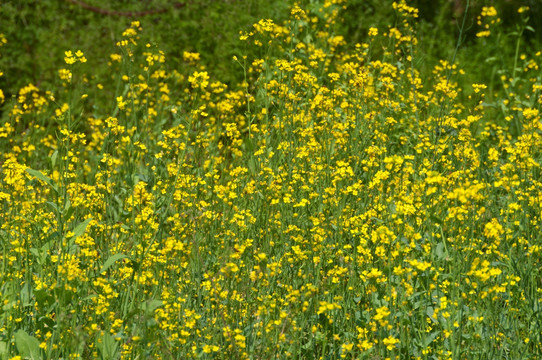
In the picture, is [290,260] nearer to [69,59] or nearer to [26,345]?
[26,345]

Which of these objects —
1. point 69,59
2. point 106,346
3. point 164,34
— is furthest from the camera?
point 164,34

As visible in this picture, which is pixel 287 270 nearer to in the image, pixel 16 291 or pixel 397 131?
pixel 16 291

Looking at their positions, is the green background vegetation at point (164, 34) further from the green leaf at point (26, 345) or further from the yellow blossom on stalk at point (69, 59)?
the green leaf at point (26, 345)

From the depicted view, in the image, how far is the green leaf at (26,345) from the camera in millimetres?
2691

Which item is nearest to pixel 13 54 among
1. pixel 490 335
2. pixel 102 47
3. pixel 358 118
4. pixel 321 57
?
pixel 102 47

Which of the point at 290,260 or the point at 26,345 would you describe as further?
the point at 290,260

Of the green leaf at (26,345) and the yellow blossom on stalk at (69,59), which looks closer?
the green leaf at (26,345)

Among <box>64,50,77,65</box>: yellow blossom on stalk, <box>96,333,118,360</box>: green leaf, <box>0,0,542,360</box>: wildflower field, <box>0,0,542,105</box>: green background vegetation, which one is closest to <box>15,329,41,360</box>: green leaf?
<box>0,0,542,360</box>: wildflower field

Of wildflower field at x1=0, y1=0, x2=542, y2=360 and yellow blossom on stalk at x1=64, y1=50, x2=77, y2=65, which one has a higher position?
yellow blossom on stalk at x1=64, y1=50, x2=77, y2=65

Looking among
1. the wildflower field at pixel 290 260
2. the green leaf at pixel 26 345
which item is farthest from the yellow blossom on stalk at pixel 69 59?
the green leaf at pixel 26 345

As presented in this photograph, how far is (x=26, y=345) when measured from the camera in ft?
8.87

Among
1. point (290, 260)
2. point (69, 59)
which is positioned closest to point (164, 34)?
point (69, 59)

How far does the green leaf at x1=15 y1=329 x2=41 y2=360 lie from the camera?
269 centimetres

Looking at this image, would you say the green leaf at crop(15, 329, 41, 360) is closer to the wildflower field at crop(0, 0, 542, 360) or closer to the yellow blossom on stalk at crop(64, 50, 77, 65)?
the wildflower field at crop(0, 0, 542, 360)
